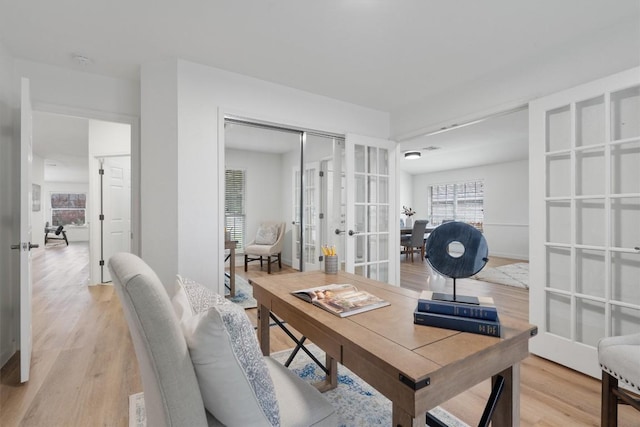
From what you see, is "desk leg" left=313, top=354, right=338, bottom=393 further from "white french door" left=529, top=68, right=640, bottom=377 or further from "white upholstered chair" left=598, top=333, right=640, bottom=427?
"white french door" left=529, top=68, right=640, bottom=377

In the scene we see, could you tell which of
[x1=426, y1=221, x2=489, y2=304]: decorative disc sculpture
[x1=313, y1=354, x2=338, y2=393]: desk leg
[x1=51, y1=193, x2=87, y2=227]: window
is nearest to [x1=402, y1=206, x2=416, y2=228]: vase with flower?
[x1=313, y1=354, x2=338, y2=393]: desk leg

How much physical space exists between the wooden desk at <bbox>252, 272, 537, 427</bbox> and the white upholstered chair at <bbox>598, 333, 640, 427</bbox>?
2.15ft

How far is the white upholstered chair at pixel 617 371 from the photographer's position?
4.25 ft

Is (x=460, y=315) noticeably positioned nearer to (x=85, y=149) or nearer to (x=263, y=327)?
(x=263, y=327)

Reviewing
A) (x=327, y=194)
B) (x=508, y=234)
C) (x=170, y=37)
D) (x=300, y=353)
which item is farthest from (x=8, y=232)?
(x=508, y=234)

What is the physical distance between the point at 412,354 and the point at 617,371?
118cm

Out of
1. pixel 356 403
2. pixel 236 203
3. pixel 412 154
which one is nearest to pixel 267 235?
pixel 236 203

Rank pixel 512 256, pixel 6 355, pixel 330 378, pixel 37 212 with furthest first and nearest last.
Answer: pixel 37 212 < pixel 512 256 < pixel 6 355 < pixel 330 378

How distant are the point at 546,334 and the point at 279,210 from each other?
4743mm

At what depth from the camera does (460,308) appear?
1.07 metres

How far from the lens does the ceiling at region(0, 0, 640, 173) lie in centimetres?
188

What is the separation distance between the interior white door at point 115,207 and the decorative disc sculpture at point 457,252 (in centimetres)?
465

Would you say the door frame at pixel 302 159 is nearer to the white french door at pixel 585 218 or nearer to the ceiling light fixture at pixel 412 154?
the white french door at pixel 585 218

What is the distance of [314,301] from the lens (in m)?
1.33
